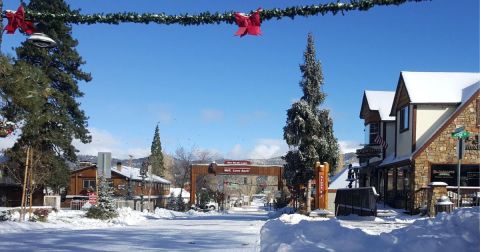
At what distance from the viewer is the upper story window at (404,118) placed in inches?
1124

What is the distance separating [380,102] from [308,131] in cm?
493

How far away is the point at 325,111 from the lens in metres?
36.3

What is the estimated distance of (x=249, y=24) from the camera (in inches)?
368

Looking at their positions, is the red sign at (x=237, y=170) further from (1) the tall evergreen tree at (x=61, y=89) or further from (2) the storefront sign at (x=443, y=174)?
(2) the storefront sign at (x=443, y=174)

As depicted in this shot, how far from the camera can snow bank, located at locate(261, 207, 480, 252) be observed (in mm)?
7867

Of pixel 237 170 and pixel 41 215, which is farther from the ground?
pixel 237 170

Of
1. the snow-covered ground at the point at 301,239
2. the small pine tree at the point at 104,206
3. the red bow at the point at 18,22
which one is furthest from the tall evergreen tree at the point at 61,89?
the red bow at the point at 18,22

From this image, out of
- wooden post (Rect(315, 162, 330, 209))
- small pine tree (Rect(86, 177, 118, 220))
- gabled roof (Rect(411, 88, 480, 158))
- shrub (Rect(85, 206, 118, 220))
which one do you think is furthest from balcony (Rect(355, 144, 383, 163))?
shrub (Rect(85, 206, 118, 220))

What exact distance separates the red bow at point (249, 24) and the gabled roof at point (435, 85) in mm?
19377

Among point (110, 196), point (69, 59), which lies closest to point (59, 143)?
point (69, 59)

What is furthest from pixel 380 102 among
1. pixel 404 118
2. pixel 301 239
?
pixel 301 239

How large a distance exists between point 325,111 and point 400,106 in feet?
23.8

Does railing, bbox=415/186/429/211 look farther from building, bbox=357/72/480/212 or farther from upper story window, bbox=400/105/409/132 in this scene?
upper story window, bbox=400/105/409/132

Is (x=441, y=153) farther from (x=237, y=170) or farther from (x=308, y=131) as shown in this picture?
(x=237, y=170)
